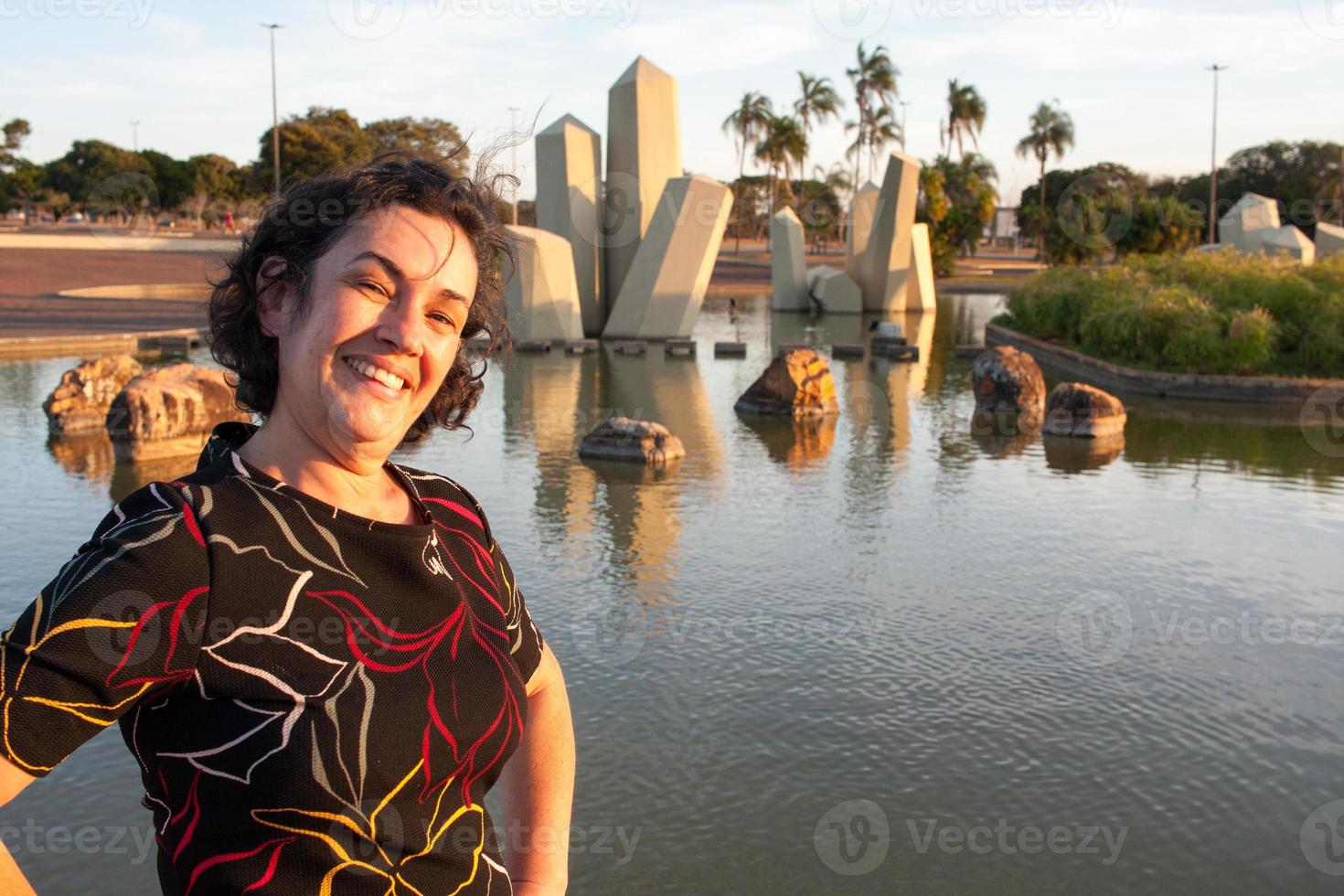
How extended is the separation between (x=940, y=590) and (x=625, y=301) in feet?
58.8

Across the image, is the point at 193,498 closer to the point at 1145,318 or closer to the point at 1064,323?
the point at 1145,318

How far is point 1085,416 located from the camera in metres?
13.8

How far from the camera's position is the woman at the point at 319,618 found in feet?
4.64

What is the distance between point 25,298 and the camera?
28.7m

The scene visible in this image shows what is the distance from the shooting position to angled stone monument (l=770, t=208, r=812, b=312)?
116 ft

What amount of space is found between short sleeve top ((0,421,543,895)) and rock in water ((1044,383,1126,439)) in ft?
42.6

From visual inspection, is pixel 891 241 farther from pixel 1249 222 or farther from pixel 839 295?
pixel 1249 222

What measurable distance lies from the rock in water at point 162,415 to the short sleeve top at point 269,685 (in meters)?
10.2

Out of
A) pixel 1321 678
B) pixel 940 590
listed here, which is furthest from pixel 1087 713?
pixel 940 590
